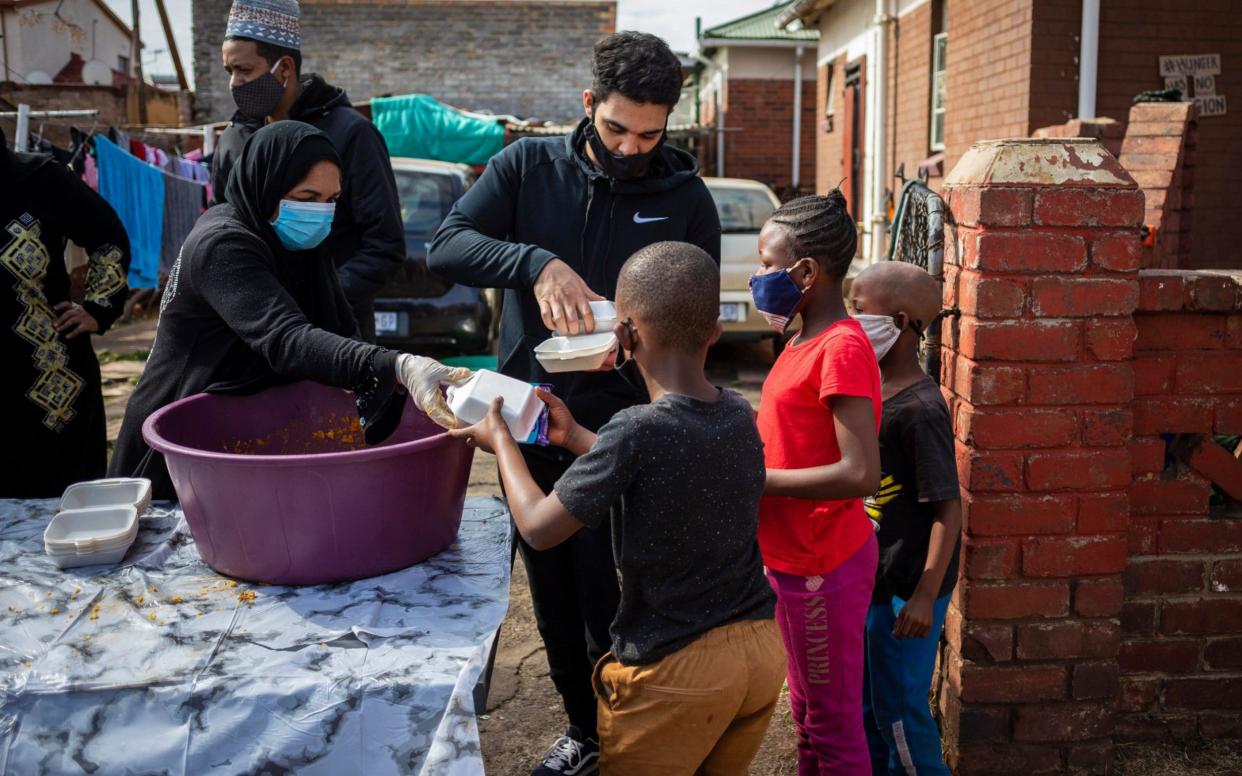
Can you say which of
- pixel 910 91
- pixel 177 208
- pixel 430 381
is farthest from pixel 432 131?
pixel 430 381

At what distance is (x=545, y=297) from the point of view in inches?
86.1

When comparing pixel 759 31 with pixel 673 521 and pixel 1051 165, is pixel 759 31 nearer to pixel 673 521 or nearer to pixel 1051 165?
pixel 1051 165

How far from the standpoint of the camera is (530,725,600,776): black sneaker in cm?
271

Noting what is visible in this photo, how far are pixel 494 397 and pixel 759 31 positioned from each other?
19.6 meters

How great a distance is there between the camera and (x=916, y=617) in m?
2.40

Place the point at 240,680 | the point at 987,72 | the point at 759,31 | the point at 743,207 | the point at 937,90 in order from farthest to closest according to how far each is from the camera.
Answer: the point at 759,31 < the point at 937,90 < the point at 743,207 < the point at 987,72 < the point at 240,680

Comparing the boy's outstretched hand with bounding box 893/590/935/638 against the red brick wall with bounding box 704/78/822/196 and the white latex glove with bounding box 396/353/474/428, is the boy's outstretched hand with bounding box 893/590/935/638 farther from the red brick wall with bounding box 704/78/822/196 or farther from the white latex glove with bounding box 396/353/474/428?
the red brick wall with bounding box 704/78/822/196

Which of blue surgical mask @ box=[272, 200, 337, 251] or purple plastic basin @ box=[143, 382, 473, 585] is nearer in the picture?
purple plastic basin @ box=[143, 382, 473, 585]

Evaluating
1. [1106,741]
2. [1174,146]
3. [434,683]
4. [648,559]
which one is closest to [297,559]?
[434,683]

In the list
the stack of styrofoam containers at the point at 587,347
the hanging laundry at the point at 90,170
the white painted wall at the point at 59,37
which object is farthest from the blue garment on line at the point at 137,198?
the white painted wall at the point at 59,37

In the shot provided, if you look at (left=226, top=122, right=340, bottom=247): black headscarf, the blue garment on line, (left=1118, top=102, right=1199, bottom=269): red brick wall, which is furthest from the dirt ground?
the blue garment on line

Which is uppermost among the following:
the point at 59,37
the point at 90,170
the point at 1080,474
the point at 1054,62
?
the point at 59,37

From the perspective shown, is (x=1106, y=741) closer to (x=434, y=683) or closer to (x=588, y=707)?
(x=588, y=707)

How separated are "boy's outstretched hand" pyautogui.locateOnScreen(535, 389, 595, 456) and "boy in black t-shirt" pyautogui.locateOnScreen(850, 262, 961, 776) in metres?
Answer: 0.80
